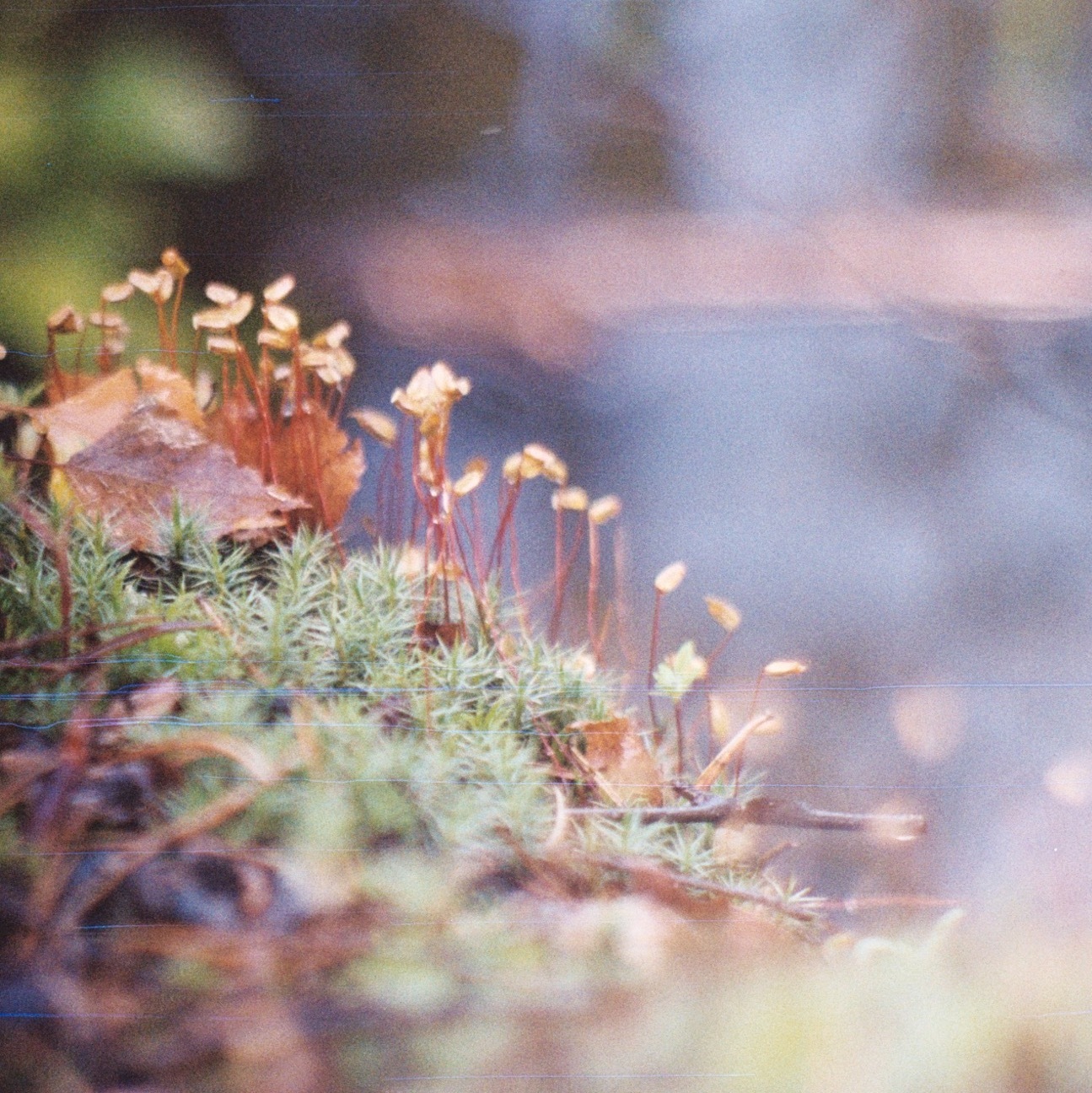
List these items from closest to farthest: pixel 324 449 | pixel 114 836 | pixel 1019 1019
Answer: pixel 114 836 → pixel 1019 1019 → pixel 324 449

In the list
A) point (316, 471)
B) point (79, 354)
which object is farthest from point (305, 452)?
point (79, 354)

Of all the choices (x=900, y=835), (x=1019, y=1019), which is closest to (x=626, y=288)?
(x=900, y=835)

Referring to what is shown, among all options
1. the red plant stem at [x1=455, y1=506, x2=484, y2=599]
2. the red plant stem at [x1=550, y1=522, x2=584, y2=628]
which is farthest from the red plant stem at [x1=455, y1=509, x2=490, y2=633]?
the red plant stem at [x1=550, y1=522, x2=584, y2=628]

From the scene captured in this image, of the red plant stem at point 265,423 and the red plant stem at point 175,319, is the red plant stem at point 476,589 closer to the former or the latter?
the red plant stem at point 265,423

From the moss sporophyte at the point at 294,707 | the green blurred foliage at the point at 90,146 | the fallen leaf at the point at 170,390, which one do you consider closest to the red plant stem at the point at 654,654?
the moss sporophyte at the point at 294,707

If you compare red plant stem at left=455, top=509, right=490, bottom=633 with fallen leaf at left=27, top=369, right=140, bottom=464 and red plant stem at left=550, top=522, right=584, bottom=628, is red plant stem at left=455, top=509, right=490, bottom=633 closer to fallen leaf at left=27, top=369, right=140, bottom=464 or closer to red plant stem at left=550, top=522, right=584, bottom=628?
red plant stem at left=550, top=522, right=584, bottom=628

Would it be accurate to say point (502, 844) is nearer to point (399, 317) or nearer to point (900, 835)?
point (900, 835)

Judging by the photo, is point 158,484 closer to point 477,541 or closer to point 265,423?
point 265,423
